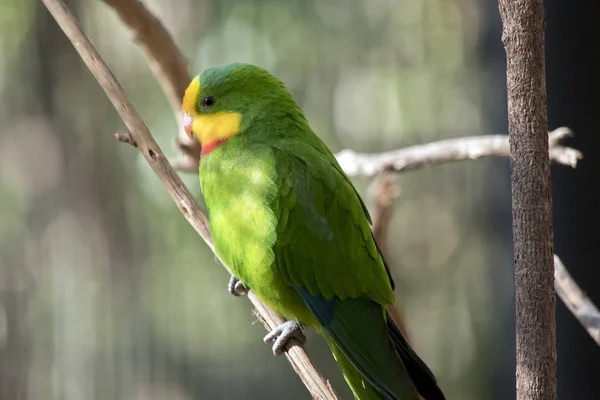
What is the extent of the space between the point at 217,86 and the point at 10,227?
1.18 m

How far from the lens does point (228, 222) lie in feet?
3.38

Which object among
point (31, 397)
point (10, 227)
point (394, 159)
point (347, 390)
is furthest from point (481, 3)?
point (31, 397)

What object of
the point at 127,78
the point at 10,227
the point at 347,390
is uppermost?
the point at 127,78

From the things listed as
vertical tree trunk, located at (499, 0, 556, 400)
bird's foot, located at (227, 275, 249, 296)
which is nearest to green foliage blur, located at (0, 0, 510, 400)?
bird's foot, located at (227, 275, 249, 296)

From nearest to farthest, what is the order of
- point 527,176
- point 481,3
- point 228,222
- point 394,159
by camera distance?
point 527,176 < point 228,222 < point 394,159 < point 481,3

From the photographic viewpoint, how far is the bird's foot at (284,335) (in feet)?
3.31

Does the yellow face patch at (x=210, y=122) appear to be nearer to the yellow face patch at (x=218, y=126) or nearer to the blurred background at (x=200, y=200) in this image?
the yellow face patch at (x=218, y=126)

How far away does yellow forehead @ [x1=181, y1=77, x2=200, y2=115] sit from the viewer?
3.68ft

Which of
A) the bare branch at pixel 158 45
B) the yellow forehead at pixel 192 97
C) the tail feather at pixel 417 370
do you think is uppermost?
the bare branch at pixel 158 45

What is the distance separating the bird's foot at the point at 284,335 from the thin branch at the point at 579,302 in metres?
0.42

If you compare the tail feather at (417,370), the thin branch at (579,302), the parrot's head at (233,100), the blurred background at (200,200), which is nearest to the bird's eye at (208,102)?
the parrot's head at (233,100)

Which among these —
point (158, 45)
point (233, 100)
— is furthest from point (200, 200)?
point (233, 100)

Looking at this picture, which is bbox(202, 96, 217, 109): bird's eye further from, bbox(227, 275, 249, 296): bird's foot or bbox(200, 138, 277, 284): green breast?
bbox(227, 275, 249, 296): bird's foot

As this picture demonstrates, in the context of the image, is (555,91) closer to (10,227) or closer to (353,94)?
(353,94)
